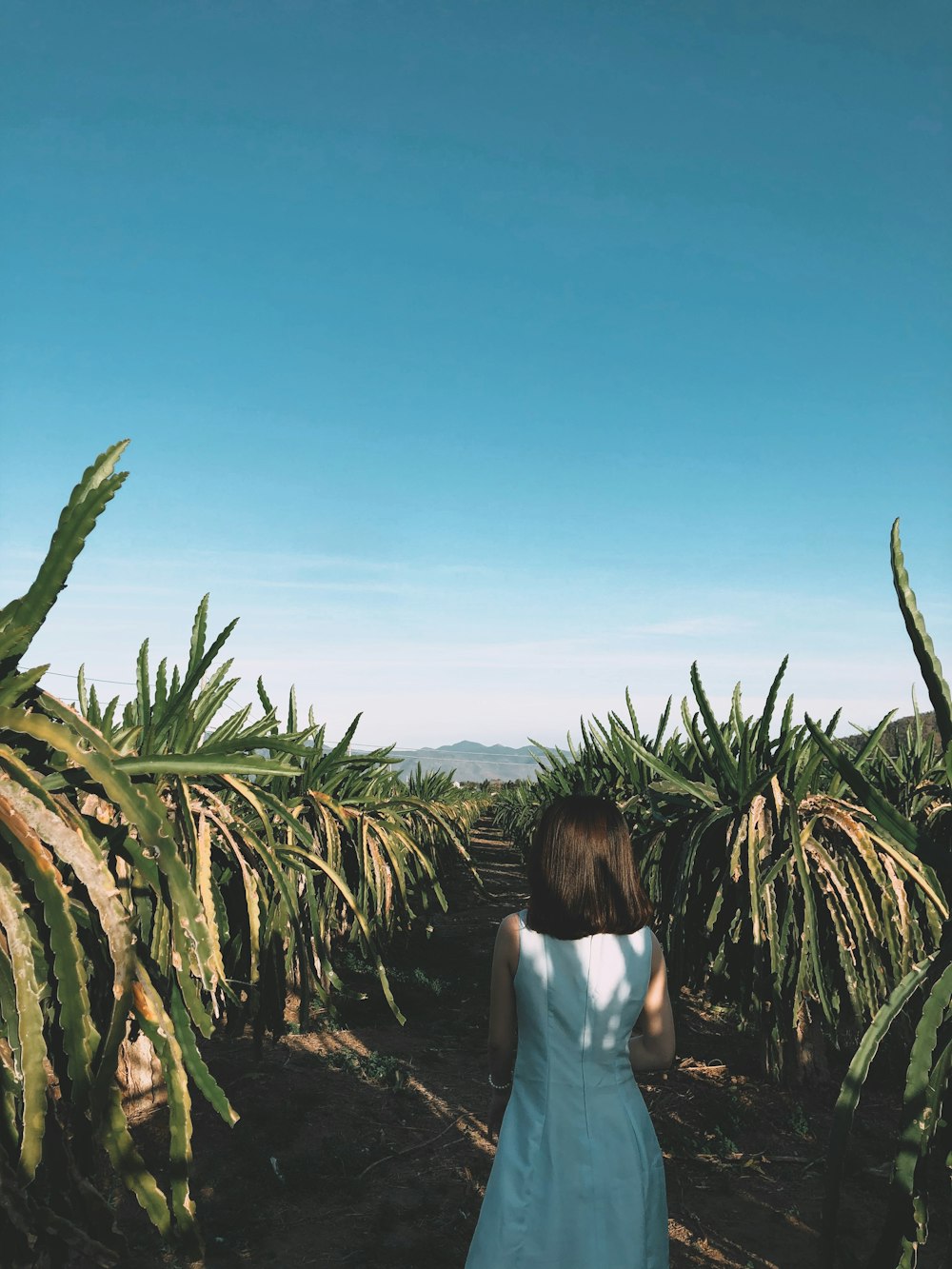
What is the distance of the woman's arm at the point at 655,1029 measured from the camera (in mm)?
2072

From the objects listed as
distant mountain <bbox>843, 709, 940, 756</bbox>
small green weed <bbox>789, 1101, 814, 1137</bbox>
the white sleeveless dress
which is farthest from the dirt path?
distant mountain <bbox>843, 709, 940, 756</bbox>

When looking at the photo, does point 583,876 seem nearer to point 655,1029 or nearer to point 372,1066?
point 655,1029

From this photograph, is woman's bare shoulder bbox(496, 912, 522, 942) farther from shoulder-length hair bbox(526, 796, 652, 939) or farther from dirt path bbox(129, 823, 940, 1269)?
→ dirt path bbox(129, 823, 940, 1269)

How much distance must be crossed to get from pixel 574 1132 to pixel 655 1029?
1.06 ft

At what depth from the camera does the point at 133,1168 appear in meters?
1.51

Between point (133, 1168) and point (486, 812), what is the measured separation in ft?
147

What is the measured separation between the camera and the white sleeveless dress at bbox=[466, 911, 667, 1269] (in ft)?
6.28

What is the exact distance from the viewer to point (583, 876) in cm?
196

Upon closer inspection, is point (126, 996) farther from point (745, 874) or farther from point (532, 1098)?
point (745, 874)

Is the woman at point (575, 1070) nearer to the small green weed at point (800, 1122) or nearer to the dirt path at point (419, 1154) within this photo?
the dirt path at point (419, 1154)

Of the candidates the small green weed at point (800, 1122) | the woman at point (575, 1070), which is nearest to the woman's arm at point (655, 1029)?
the woman at point (575, 1070)

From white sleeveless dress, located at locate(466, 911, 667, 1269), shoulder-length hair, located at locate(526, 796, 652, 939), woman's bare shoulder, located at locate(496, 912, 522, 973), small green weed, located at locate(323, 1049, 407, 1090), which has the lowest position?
small green weed, located at locate(323, 1049, 407, 1090)

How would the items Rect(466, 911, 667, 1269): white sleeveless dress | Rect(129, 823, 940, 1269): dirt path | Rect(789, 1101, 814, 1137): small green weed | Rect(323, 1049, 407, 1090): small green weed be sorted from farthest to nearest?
1. Rect(323, 1049, 407, 1090): small green weed
2. Rect(789, 1101, 814, 1137): small green weed
3. Rect(129, 823, 940, 1269): dirt path
4. Rect(466, 911, 667, 1269): white sleeveless dress

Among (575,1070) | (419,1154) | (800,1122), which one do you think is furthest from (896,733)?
(575,1070)
